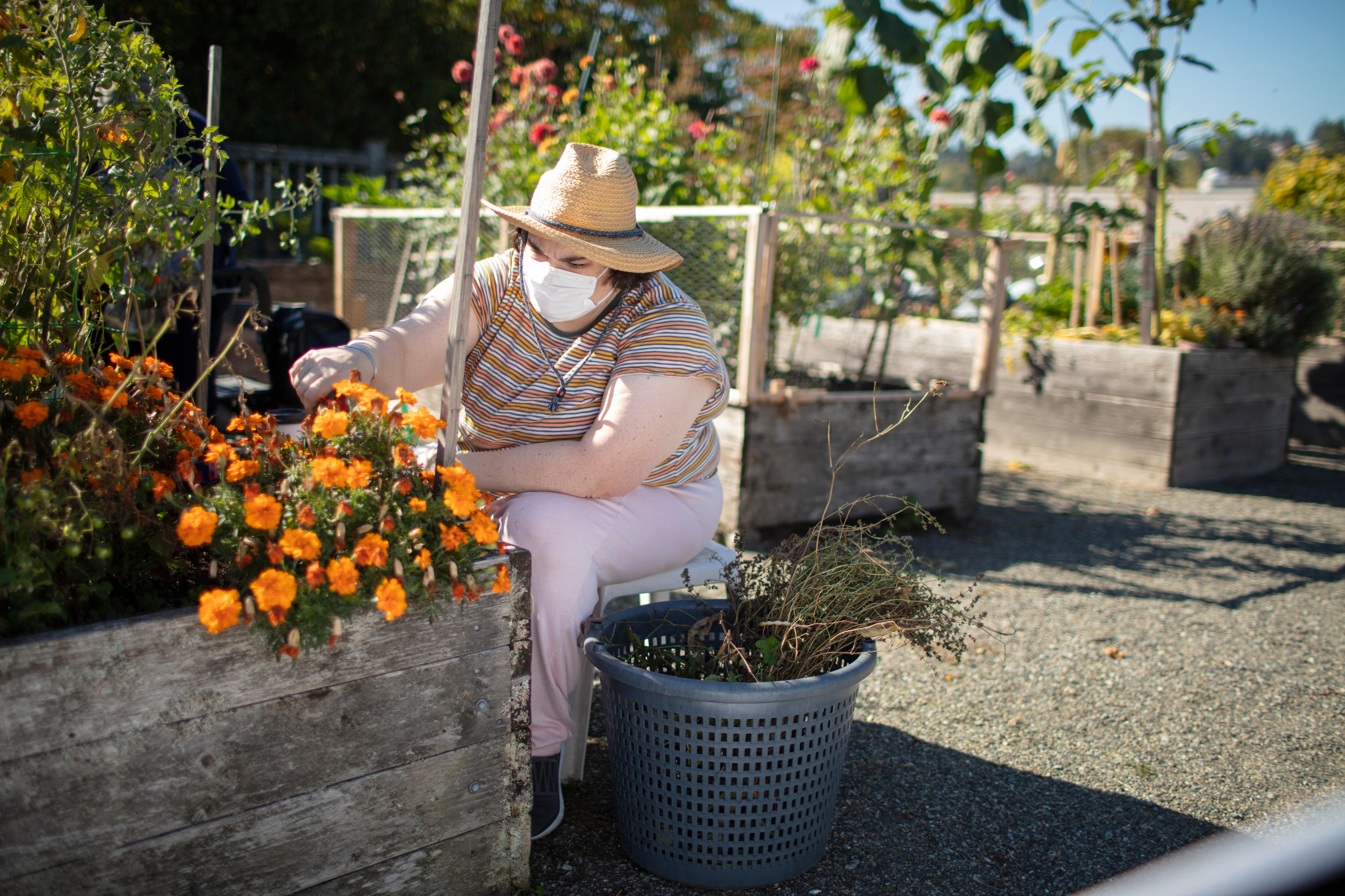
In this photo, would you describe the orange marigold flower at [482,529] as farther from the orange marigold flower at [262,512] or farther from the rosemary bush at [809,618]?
the rosemary bush at [809,618]

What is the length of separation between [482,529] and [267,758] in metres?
0.46

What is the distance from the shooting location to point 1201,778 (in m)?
2.26

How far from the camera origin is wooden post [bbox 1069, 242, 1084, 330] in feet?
21.1

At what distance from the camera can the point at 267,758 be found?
134 cm

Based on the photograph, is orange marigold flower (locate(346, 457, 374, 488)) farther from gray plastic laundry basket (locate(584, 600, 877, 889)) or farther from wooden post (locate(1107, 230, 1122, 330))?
wooden post (locate(1107, 230, 1122, 330))

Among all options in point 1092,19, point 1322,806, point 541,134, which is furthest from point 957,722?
point 1092,19

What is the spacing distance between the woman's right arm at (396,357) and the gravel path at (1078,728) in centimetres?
102

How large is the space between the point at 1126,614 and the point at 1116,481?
2461mm

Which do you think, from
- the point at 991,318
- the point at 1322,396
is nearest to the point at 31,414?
the point at 991,318

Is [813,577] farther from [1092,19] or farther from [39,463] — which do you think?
[1092,19]

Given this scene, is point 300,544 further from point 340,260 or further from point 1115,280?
point 1115,280

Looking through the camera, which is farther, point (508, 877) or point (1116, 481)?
point (1116, 481)

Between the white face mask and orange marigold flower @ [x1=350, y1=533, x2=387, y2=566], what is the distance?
2.74 feet

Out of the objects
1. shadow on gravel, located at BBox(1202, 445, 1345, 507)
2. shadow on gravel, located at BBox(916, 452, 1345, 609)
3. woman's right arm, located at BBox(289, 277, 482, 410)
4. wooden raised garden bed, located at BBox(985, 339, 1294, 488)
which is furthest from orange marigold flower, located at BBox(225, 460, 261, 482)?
shadow on gravel, located at BBox(1202, 445, 1345, 507)
